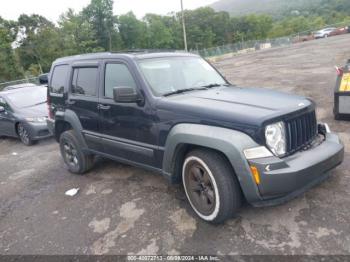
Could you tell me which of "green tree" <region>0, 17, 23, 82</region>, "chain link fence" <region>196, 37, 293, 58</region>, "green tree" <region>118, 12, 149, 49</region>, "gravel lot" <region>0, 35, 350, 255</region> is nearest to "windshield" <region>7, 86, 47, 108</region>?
"gravel lot" <region>0, 35, 350, 255</region>

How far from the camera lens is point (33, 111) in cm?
865

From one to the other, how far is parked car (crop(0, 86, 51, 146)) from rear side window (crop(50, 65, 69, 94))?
8.83 ft

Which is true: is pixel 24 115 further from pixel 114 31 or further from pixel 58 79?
pixel 114 31

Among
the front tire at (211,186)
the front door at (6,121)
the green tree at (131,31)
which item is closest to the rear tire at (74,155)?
the front tire at (211,186)

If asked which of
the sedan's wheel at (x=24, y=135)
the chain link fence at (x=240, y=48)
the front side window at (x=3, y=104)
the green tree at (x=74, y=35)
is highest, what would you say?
the green tree at (x=74, y=35)

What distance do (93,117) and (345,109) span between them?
15.1ft

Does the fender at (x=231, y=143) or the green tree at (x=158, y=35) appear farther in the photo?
the green tree at (x=158, y=35)

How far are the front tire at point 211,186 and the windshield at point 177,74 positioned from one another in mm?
1014

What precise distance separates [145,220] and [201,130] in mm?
1314

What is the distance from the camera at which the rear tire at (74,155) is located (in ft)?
17.8

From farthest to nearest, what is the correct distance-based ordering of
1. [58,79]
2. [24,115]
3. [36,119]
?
[24,115]
[36,119]
[58,79]

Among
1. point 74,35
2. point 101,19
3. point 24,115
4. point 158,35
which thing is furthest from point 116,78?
point 158,35

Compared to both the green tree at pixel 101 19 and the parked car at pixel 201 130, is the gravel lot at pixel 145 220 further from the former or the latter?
the green tree at pixel 101 19

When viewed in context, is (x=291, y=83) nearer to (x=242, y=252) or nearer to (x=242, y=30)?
(x=242, y=252)
